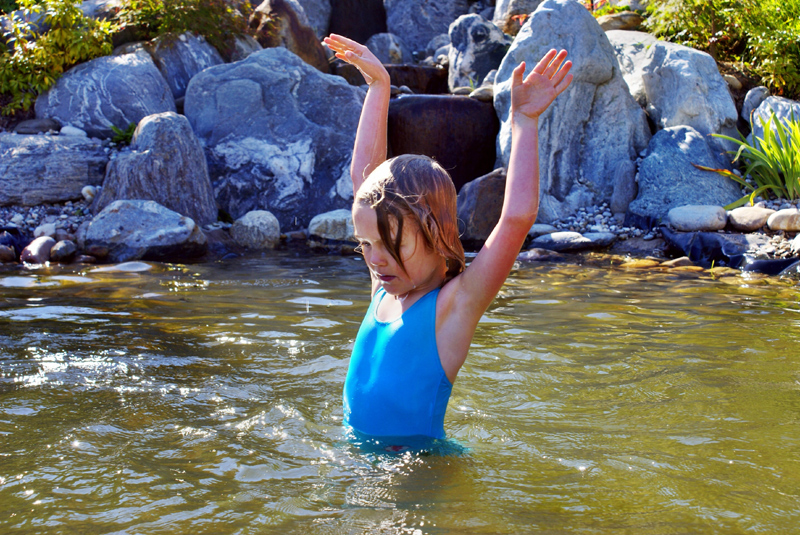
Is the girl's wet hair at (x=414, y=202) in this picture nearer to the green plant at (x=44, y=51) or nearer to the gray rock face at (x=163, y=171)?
the gray rock face at (x=163, y=171)

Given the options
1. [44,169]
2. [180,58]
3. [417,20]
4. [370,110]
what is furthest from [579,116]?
[417,20]

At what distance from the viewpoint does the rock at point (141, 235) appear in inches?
294

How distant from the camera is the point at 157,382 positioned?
3160mm

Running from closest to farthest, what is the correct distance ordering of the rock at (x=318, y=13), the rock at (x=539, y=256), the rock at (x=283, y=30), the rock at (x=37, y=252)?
the rock at (x=37, y=252)
the rock at (x=539, y=256)
the rock at (x=283, y=30)
the rock at (x=318, y=13)

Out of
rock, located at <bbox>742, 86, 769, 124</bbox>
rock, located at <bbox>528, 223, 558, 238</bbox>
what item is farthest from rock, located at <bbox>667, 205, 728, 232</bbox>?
rock, located at <bbox>742, 86, 769, 124</bbox>

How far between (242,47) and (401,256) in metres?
11.6

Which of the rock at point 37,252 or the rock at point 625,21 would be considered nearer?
the rock at point 37,252

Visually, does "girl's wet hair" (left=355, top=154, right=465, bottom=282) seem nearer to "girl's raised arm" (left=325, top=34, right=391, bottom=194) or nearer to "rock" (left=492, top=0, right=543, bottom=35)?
"girl's raised arm" (left=325, top=34, right=391, bottom=194)

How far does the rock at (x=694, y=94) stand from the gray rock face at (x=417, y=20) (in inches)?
→ 383

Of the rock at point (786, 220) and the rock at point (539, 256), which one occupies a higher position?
the rock at point (786, 220)

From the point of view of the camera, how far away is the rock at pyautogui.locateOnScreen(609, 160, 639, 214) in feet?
31.4

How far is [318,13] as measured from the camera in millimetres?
18047

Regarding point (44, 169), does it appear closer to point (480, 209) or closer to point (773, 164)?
point (480, 209)

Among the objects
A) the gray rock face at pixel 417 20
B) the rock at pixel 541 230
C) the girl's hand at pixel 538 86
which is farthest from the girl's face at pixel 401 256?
the gray rock face at pixel 417 20
